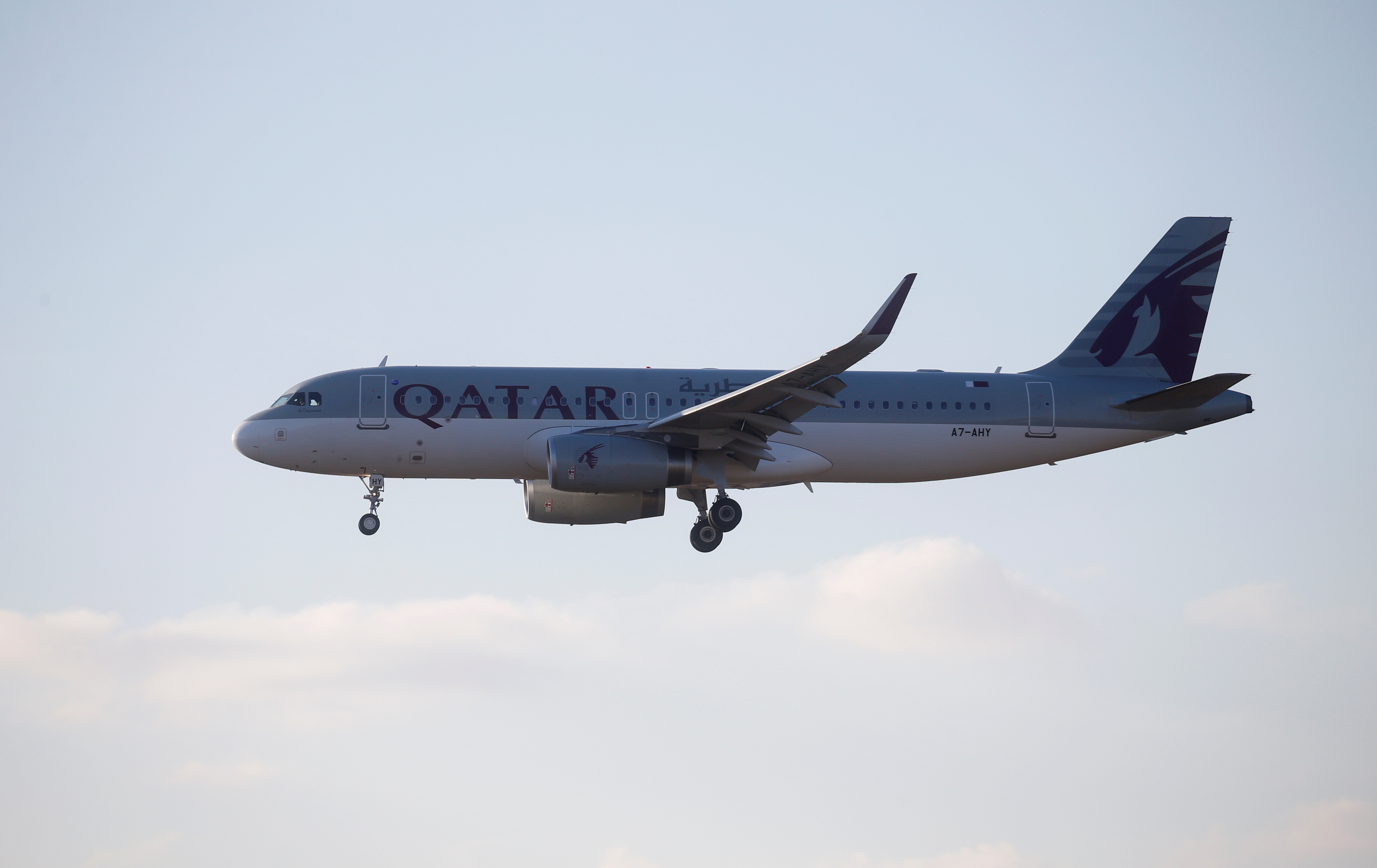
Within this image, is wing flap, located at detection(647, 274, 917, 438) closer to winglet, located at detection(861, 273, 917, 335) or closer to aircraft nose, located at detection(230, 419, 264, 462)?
winglet, located at detection(861, 273, 917, 335)

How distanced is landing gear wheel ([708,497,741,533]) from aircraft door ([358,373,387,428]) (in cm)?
845

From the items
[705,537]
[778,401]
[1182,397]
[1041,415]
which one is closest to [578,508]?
[705,537]

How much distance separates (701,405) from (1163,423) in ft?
42.1

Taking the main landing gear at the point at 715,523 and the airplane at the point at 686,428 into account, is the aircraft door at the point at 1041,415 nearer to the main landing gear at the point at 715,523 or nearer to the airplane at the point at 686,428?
the airplane at the point at 686,428

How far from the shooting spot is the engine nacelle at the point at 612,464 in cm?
3441

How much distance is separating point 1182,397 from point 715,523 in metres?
12.5

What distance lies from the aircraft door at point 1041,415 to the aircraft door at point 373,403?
53.8 feet

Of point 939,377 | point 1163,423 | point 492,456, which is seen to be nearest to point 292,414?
point 492,456

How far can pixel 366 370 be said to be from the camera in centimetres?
3712

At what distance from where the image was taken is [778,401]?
3391cm

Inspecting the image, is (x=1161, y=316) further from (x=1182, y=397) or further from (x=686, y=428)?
(x=686, y=428)

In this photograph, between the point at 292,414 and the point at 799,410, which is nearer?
the point at 799,410

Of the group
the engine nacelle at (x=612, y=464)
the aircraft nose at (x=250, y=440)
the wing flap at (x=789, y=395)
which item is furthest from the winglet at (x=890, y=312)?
the aircraft nose at (x=250, y=440)

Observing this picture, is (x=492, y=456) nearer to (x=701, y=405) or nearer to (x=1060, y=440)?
(x=701, y=405)
